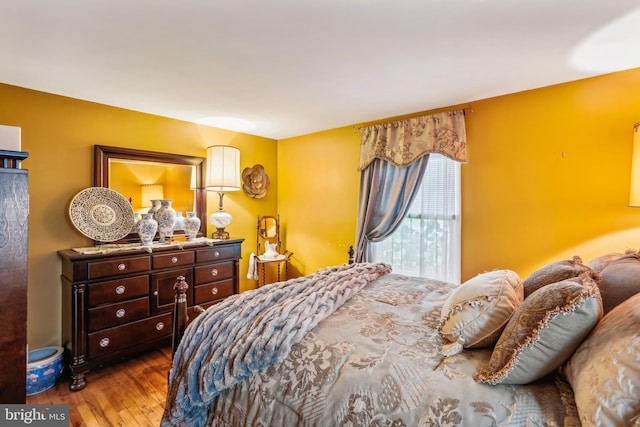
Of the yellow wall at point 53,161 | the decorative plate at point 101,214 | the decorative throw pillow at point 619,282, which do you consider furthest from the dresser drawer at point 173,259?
the decorative throw pillow at point 619,282

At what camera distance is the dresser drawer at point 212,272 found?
9.94 ft

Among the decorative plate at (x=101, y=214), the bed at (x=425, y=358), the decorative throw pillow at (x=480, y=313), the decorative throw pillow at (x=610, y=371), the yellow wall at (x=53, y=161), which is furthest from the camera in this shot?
the decorative plate at (x=101, y=214)

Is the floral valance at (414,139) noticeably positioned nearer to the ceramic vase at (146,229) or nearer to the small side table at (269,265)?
the small side table at (269,265)

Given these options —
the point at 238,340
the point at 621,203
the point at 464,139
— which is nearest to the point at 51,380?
the point at 238,340

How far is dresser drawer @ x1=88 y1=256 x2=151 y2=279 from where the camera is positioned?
2.41 metres

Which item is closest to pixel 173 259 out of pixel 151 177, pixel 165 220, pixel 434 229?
pixel 165 220

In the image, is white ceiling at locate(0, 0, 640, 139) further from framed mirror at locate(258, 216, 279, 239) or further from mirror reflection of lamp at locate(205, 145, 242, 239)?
framed mirror at locate(258, 216, 279, 239)

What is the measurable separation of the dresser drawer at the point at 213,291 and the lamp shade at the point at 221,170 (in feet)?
3.41

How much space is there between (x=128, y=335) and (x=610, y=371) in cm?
303

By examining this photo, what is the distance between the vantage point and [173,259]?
9.30 ft

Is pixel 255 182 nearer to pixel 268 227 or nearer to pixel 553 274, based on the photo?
pixel 268 227

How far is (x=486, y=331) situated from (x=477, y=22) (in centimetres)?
154

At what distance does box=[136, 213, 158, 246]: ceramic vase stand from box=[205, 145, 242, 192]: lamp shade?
2.46 feet

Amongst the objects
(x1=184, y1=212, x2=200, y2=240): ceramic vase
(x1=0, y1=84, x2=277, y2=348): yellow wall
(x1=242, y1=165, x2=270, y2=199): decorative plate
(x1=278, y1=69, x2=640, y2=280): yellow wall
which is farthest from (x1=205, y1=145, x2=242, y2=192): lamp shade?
(x1=278, y1=69, x2=640, y2=280): yellow wall
